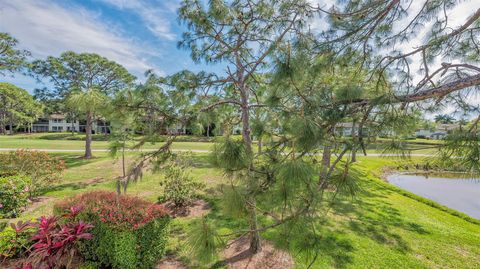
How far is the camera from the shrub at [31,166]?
6602 mm

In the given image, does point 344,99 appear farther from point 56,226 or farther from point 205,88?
point 56,226

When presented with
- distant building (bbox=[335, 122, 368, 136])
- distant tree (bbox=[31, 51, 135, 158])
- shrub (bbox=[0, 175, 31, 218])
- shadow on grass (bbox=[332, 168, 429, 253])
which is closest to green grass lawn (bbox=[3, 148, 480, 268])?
shadow on grass (bbox=[332, 168, 429, 253])

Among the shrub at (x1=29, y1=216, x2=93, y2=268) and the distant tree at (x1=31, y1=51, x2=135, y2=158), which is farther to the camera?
the distant tree at (x1=31, y1=51, x2=135, y2=158)

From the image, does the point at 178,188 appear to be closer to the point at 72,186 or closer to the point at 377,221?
the point at 72,186

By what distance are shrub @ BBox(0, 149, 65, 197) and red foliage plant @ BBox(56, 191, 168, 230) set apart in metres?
4.16

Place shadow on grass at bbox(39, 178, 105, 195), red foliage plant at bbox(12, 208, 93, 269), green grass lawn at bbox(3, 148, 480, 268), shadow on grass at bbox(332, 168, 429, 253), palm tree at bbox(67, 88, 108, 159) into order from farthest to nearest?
shadow on grass at bbox(39, 178, 105, 195), shadow on grass at bbox(332, 168, 429, 253), green grass lawn at bbox(3, 148, 480, 268), red foliage plant at bbox(12, 208, 93, 269), palm tree at bbox(67, 88, 108, 159)

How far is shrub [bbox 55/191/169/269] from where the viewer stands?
10.4ft

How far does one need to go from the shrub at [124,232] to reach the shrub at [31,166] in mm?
4221

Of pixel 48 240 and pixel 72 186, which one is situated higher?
pixel 48 240

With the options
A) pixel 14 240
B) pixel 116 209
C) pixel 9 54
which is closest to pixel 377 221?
pixel 116 209

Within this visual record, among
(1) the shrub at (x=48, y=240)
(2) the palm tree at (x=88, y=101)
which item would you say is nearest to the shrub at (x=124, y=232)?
(1) the shrub at (x=48, y=240)

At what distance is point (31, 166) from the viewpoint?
263 inches

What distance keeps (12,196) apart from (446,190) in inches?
641

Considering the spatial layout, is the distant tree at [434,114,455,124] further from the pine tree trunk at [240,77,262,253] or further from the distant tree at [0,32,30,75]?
the distant tree at [0,32,30,75]
